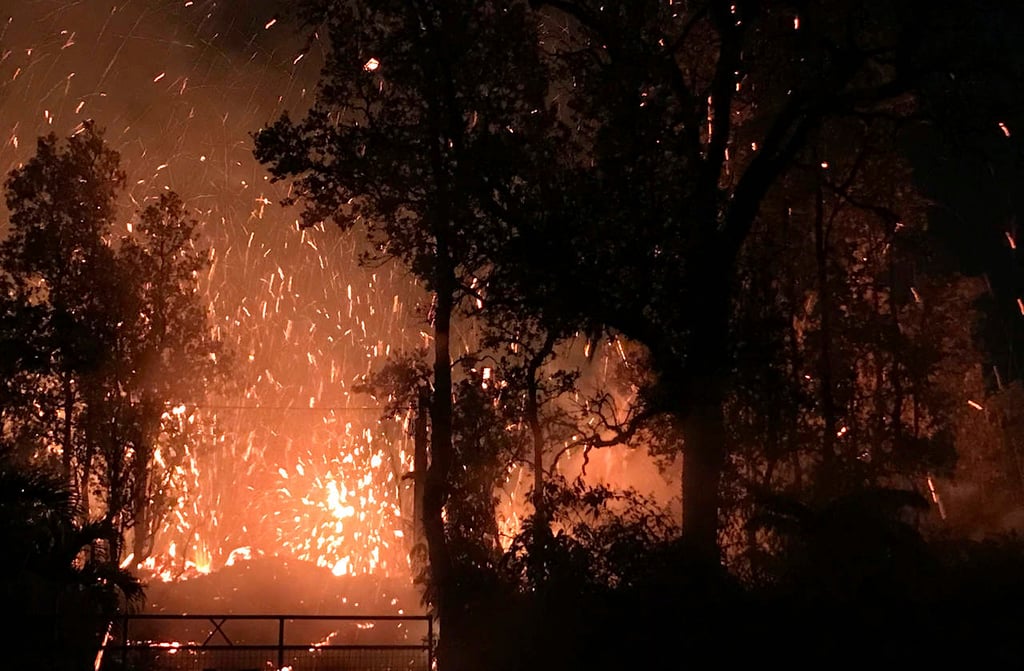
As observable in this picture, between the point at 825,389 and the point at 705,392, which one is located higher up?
the point at 825,389

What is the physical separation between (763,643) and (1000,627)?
2.59 meters

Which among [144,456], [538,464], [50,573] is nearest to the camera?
[50,573]

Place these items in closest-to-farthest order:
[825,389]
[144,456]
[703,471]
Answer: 1. [703,471]
2. [825,389]
3. [144,456]

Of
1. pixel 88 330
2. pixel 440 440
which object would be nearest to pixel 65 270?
pixel 88 330

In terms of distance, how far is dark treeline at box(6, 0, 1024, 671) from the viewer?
12.1m

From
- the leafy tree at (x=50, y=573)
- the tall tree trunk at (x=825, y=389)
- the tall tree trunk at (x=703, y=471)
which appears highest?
the tall tree trunk at (x=825, y=389)

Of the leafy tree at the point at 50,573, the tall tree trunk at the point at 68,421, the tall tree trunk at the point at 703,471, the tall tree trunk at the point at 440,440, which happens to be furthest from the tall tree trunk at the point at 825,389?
the tall tree trunk at the point at 68,421

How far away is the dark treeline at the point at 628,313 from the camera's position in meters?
12.1

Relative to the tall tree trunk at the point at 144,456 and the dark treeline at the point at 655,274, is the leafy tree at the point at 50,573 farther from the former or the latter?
Result: the tall tree trunk at the point at 144,456

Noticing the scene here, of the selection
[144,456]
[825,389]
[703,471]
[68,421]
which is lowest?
[703,471]

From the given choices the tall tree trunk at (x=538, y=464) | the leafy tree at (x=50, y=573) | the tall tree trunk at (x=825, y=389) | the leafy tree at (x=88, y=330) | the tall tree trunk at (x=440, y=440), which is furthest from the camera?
the leafy tree at (x=88, y=330)

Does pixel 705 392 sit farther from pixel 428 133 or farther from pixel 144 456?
pixel 144 456

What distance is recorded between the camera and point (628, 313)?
563 inches

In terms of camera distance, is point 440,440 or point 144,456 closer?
point 440,440
